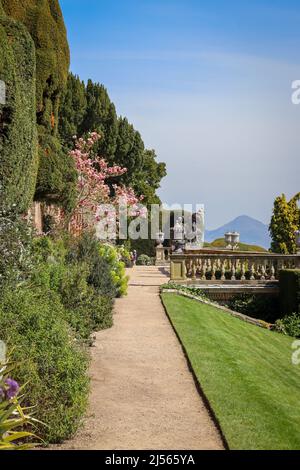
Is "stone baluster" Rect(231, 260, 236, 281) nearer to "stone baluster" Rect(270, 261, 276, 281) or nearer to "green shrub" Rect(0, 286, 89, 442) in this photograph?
"stone baluster" Rect(270, 261, 276, 281)

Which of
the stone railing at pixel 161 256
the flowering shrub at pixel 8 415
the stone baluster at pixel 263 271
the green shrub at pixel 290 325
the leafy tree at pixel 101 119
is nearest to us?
the flowering shrub at pixel 8 415

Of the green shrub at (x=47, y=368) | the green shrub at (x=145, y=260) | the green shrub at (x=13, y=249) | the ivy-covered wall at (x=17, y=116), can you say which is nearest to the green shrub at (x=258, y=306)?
the ivy-covered wall at (x=17, y=116)

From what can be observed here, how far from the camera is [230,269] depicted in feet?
67.1

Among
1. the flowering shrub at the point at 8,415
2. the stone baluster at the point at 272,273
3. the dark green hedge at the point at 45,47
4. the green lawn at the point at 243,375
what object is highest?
the dark green hedge at the point at 45,47

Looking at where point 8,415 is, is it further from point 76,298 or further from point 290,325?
point 290,325

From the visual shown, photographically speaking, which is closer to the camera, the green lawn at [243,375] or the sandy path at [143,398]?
the sandy path at [143,398]

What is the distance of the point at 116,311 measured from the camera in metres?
14.3

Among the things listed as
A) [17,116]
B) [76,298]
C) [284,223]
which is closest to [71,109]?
[284,223]

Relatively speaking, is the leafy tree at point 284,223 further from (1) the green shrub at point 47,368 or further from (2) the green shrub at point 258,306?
(1) the green shrub at point 47,368

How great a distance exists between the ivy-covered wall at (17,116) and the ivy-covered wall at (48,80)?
2517 mm

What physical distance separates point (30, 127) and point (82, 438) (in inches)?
397

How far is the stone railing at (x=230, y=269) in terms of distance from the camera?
19.8m

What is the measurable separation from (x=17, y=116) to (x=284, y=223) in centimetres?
2394

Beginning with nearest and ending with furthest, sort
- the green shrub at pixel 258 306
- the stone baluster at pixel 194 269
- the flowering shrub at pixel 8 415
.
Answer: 1. the flowering shrub at pixel 8 415
2. the green shrub at pixel 258 306
3. the stone baluster at pixel 194 269
